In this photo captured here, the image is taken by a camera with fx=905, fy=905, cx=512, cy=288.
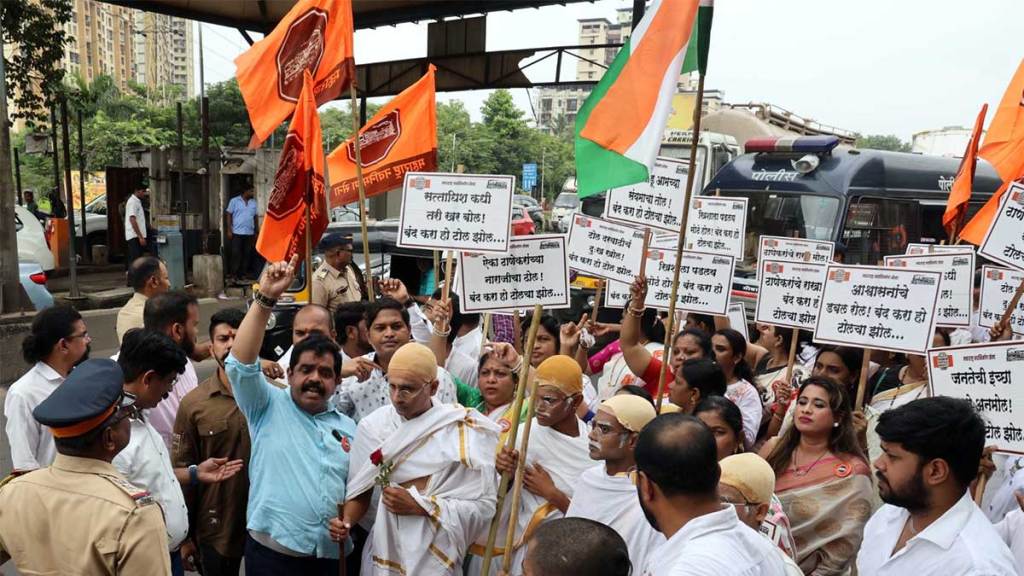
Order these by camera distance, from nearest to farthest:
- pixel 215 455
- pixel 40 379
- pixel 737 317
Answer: pixel 40 379, pixel 215 455, pixel 737 317

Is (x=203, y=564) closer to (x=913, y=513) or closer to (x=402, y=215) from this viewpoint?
(x=402, y=215)

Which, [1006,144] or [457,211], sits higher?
[1006,144]

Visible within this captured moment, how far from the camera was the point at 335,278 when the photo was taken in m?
8.10

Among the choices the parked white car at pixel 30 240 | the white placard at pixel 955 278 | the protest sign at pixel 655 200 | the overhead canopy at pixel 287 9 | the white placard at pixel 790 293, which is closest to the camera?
the white placard at pixel 955 278

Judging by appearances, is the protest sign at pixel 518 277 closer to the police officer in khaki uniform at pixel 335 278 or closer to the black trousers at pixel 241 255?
the police officer in khaki uniform at pixel 335 278

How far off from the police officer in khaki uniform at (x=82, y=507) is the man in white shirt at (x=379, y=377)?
1919mm

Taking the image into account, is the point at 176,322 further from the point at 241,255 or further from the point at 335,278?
the point at 241,255

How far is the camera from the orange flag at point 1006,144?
5.33 meters

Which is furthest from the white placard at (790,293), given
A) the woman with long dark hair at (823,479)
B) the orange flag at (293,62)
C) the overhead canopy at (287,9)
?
the overhead canopy at (287,9)

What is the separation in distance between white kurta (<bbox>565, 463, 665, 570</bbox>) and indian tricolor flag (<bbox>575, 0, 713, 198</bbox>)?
4.29 ft

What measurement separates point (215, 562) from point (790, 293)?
11.4 ft

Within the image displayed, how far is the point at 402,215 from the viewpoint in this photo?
4.79 m

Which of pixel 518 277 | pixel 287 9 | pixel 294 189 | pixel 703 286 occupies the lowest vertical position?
pixel 703 286

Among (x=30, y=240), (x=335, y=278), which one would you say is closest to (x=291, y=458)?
(x=335, y=278)
